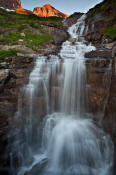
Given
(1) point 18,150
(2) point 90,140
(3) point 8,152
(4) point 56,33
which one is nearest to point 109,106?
(2) point 90,140

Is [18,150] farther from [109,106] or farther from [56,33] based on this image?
[56,33]

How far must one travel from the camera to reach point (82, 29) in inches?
550

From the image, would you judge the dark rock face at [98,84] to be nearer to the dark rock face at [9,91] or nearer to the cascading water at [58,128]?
the cascading water at [58,128]

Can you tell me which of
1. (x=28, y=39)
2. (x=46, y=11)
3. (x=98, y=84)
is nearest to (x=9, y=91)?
(x=98, y=84)

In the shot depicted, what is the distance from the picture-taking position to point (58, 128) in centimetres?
526

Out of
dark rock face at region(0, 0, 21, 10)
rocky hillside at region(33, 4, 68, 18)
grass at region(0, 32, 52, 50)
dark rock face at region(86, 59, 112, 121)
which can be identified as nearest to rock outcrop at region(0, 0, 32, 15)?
dark rock face at region(0, 0, 21, 10)

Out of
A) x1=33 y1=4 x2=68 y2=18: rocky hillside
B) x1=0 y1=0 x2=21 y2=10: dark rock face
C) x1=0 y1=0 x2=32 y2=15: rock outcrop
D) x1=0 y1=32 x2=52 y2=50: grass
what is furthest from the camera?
x1=33 y1=4 x2=68 y2=18: rocky hillside

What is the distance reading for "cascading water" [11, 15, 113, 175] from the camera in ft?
15.1

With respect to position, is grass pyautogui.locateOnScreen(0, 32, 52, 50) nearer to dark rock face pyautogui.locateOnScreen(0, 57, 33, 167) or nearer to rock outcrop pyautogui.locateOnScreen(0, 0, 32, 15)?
dark rock face pyautogui.locateOnScreen(0, 57, 33, 167)

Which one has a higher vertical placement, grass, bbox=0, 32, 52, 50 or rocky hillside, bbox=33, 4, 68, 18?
rocky hillside, bbox=33, 4, 68, 18

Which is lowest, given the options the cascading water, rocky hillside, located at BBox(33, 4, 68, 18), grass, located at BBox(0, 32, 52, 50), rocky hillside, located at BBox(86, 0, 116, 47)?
the cascading water

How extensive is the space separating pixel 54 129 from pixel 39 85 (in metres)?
2.30

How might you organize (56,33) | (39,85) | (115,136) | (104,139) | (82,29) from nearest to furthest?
(115,136) → (104,139) → (39,85) → (56,33) → (82,29)

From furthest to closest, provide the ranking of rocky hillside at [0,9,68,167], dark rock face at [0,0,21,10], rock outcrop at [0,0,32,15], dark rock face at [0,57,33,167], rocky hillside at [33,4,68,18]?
rocky hillside at [33,4,68,18]
dark rock face at [0,0,21,10]
rock outcrop at [0,0,32,15]
rocky hillside at [0,9,68,167]
dark rock face at [0,57,33,167]
